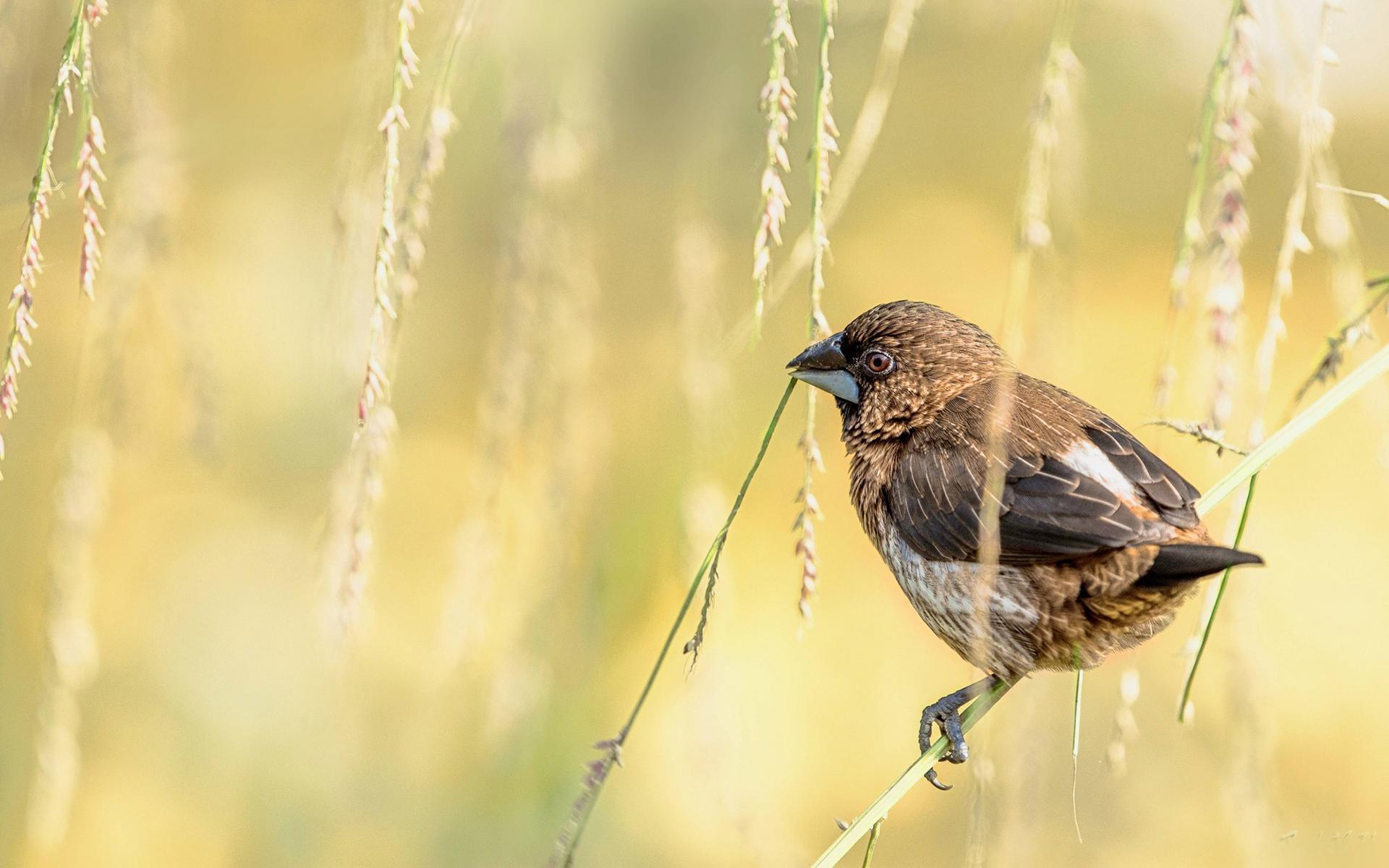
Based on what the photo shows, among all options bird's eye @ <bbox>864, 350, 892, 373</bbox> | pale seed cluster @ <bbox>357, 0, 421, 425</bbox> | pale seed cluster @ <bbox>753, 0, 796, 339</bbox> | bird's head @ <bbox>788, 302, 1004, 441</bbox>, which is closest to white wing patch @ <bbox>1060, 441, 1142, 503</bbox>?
bird's head @ <bbox>788, 302, 1004, 441</bbox>

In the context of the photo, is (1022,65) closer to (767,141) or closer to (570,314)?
(570,314)

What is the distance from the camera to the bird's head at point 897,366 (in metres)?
2.68

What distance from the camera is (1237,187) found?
113 cm

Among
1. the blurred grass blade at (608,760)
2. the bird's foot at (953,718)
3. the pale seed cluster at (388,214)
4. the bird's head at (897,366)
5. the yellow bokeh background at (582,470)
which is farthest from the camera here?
the bird's head at (897,366)

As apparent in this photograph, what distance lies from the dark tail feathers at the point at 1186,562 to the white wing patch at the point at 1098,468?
20 centimetres

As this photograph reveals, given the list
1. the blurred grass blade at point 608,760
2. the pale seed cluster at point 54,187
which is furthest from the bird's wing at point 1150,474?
the pale seed cluster at point 54,187

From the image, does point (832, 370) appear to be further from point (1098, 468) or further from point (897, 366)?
point (1098, 468)

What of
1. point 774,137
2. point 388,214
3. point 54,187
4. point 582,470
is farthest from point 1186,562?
point 54,187

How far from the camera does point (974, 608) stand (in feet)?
7.32

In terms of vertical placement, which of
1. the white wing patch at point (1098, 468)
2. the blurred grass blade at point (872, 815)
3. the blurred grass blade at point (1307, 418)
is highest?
the white wing patch at point (1098, 468)

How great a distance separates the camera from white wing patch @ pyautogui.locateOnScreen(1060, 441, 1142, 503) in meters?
2.21

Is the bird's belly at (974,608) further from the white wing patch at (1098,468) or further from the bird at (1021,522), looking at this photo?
the white wing patch at (1098,468)

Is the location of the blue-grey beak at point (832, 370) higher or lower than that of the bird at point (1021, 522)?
higher

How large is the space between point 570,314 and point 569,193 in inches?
8.4
